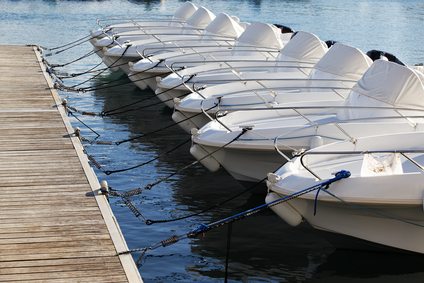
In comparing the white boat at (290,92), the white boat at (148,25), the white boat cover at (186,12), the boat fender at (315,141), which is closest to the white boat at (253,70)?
the white boat at (290,92)

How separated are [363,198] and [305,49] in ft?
27.5

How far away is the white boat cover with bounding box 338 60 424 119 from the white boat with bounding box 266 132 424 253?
1679 millimetres

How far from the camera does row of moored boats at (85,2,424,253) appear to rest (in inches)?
372

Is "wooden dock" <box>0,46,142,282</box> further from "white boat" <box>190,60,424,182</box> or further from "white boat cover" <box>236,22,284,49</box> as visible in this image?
"white boat cover" <box>236,22,284,49</box>

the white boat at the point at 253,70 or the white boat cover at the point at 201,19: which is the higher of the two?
the white boat at the point at 253,70

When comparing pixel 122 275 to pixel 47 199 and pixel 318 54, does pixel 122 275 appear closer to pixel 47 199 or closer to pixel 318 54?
pixel 47 199

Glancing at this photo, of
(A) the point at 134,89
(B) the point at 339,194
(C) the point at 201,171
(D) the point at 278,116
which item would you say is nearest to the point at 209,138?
(D) the point at 278,116

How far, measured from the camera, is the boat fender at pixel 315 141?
11711mm

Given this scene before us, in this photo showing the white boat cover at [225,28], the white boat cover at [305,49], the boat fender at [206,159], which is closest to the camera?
the boat fender at [206,159]

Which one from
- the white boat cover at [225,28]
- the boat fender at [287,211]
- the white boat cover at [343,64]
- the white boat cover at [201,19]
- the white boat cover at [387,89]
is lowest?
the white boat cover at [201,19]

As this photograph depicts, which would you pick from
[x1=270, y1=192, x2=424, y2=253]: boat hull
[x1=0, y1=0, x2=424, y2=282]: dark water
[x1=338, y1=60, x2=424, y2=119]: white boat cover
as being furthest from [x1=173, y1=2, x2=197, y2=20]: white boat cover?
[x1=270, y1=192, x2=424, y2=253]: boat hull

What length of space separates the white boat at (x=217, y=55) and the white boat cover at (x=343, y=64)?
13.3 feet

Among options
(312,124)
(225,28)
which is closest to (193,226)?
(312,124)

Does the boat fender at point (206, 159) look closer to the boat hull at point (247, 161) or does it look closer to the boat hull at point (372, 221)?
the boat hull at point (247, 161)
